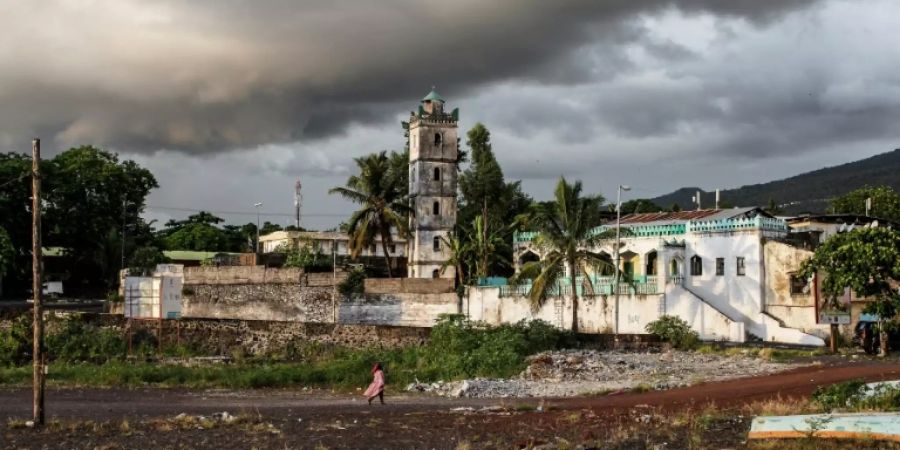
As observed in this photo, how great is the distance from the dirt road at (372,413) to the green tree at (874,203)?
150 ft

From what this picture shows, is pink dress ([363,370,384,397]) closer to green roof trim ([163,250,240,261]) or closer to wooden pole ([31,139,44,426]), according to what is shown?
wooden pole ([31,139,44,426])

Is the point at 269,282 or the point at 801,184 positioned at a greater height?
the point at 801,184

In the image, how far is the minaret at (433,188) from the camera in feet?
189

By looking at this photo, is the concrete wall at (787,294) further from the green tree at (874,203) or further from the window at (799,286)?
the green tree at (874,203)

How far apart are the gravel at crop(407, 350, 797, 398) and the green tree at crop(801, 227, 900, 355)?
4.56 m

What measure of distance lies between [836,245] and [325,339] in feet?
66.7

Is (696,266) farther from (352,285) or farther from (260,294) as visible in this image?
(260,294)

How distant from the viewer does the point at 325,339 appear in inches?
1615

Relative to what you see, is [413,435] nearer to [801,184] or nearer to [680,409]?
[680,409]

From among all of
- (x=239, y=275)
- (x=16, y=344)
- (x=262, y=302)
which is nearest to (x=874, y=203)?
(x=262, y=302)

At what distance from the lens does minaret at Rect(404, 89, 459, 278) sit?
5766cm

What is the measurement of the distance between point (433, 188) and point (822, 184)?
133759mm

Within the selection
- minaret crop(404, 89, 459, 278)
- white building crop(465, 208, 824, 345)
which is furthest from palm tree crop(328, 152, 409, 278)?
white building crop(465, 208, 824, 345)

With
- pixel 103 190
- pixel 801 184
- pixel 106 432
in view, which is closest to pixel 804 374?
pixel 106 432
